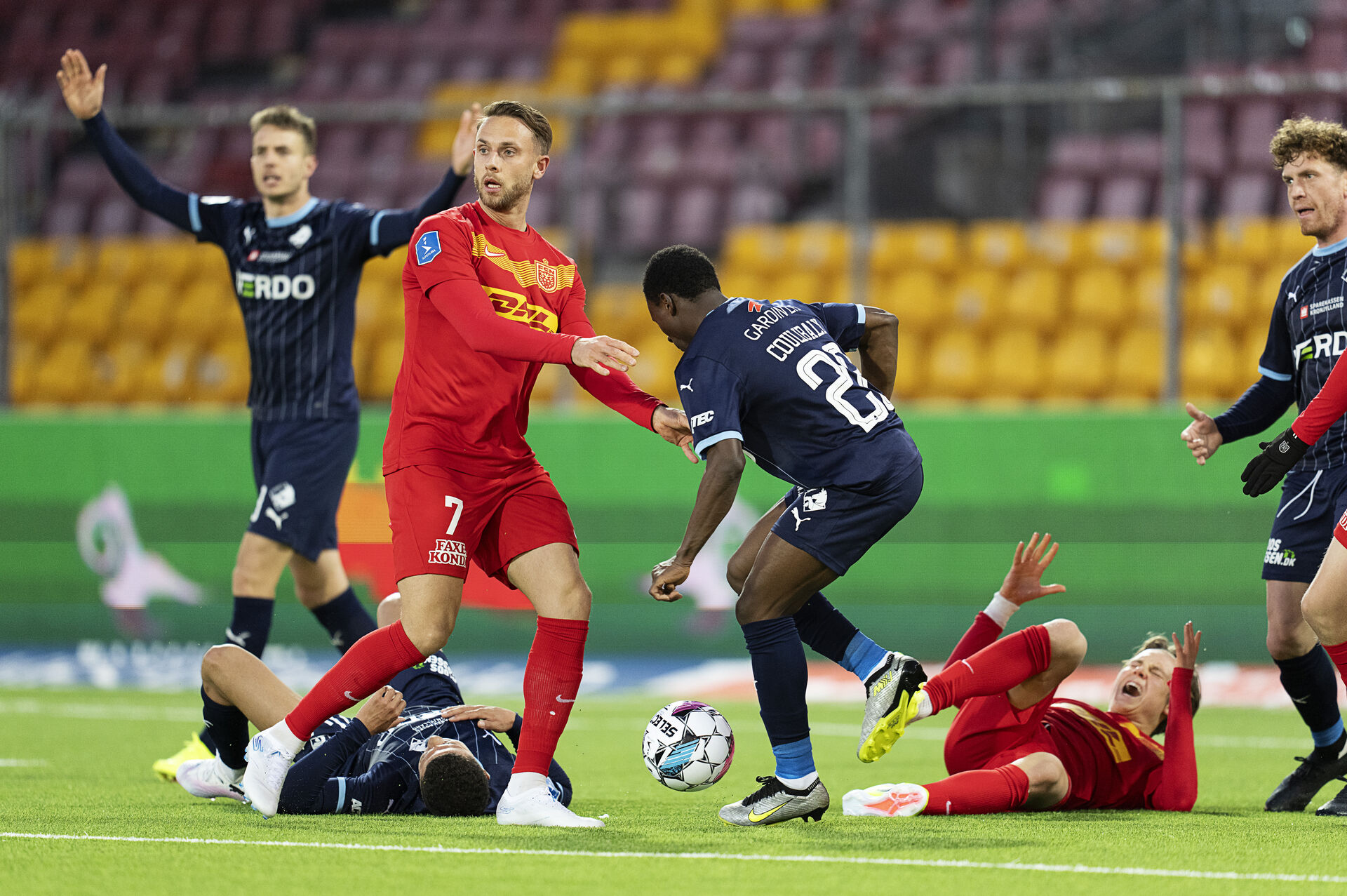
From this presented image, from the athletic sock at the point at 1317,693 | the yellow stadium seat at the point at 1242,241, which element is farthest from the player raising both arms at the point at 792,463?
the yellow stadium seat at the point at 1242,241

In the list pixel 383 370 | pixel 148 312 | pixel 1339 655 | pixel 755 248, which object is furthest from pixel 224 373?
pixel 1339 655

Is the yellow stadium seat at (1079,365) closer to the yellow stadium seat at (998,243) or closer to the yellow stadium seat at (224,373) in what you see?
the yellow stadium seat at (998,243)

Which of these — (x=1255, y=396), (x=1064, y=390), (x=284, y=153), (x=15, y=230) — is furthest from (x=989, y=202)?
(x=15, y=230)

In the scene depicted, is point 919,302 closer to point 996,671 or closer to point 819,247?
point 819,247

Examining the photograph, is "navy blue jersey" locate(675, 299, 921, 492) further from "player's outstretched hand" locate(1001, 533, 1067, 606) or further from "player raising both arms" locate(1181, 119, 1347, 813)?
"player raising both arms" locate(1181, 119, 1347, 813)

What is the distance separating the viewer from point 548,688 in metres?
5.11

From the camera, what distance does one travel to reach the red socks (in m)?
5.33

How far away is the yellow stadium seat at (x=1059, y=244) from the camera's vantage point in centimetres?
1067

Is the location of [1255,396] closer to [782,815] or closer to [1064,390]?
[782,815]

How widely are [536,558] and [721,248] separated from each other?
6.31m

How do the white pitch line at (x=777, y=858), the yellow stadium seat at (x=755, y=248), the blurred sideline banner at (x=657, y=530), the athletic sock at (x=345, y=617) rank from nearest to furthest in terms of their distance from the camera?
the white pitch line at (x=777, y=858)
the athletic sock at (x=345, y=617)
the blurred sideline banner at (x=657, y=530)
the yellow stadium seat at (x=755, y=248)

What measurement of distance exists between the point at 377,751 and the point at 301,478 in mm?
1617

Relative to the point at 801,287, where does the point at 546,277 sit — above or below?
below

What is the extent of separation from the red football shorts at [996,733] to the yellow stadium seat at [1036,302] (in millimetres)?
5465
